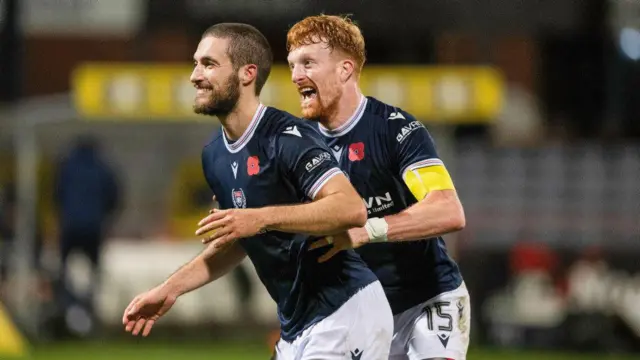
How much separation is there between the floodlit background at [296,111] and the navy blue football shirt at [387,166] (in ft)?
22.5

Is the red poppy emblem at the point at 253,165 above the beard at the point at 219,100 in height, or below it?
below

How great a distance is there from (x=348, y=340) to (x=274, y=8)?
12.7 metres

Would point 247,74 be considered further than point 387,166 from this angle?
No

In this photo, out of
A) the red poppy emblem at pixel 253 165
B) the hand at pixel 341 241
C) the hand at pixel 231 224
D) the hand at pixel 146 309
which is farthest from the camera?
the hand at pixel 146 309

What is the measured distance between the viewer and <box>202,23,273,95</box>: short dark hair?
206 inches

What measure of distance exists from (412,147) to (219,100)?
3.16 feet

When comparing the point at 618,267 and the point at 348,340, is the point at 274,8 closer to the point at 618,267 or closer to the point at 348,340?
the point at 618,267

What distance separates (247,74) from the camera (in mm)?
5254

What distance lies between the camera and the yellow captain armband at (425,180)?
553 centimetres

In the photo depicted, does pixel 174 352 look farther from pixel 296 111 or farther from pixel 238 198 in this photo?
pixel 238 198

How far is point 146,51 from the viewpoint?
22969 millimetres

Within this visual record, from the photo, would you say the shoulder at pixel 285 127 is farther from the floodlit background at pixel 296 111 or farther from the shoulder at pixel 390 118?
the floodlit background at pixel 296 111

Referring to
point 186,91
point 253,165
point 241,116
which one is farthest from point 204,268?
point 186,91

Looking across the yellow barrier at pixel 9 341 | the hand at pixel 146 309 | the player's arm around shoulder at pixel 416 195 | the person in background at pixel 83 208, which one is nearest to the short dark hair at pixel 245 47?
the player's arm around shoulder at pixel 416 195
